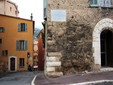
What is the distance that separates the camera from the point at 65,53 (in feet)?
35.7

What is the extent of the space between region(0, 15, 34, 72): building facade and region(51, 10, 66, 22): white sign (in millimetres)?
20582

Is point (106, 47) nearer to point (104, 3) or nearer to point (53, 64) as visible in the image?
point (104, 3)

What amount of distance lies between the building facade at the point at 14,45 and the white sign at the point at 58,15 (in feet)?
67.5

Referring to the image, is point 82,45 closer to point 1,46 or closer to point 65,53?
point 65,53

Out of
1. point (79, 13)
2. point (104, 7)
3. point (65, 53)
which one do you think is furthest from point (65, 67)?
point (104, 7)

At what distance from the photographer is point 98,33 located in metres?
11.1

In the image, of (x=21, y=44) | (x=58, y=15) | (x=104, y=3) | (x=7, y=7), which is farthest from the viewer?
(x=7, y=7)

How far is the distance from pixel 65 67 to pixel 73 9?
10.7 ft

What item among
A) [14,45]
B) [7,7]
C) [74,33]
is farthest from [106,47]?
[7,7]

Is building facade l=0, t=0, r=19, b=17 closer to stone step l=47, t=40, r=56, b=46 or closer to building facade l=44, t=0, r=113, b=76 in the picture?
building facade l=44, t=0, r=113, b=76

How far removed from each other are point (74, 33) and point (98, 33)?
1.35 metres

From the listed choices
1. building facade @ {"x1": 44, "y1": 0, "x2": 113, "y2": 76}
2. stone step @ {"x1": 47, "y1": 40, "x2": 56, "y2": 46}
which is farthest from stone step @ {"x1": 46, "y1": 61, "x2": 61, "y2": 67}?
stone step @ {"x1": 47, "y1": 40, "x2": 56, "y2": 46}

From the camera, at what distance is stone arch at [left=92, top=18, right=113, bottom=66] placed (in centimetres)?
1102

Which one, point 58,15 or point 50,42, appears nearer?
point 50,42
